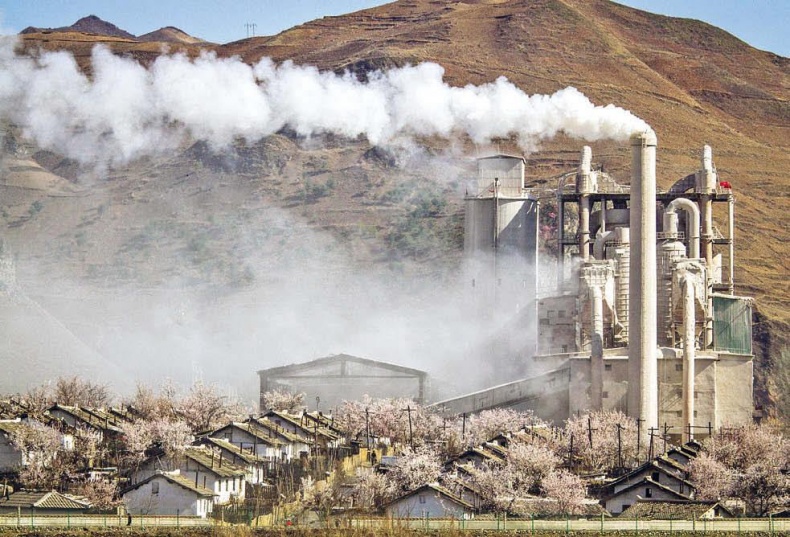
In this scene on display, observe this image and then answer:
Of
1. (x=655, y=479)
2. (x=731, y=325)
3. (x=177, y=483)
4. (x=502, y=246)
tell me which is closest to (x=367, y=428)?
(x=731, y=325)

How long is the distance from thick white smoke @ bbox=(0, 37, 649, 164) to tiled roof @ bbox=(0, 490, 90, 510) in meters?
96.1

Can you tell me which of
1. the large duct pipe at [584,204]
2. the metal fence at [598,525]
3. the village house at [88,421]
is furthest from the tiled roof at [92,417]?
the large duct pipe at [584,204]

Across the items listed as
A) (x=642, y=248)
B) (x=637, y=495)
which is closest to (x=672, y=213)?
(x=642, y=248)

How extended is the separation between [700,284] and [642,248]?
7696 mm

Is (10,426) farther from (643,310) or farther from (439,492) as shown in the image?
(643,310)

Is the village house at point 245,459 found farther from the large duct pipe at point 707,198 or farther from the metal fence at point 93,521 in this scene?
the large duct pipe at point 707,198

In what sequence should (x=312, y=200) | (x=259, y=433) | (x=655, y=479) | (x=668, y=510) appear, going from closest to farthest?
(x=668, y=510), (x=655, y=479), (x=259, y=433), (x=312, y=200)

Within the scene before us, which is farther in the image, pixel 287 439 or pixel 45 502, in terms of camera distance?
pixel 287 439

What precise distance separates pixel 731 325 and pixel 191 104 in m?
108

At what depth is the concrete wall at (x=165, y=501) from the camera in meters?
55.6

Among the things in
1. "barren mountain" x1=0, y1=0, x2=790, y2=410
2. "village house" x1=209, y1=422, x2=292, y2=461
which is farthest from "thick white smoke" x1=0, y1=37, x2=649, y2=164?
"village house" x1=209, y1=422, x2=292, y2=461

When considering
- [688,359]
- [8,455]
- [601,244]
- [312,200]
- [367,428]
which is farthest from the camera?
[312,200]

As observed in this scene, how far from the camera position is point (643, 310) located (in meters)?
71.5

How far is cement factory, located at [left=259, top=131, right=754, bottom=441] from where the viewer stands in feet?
239
